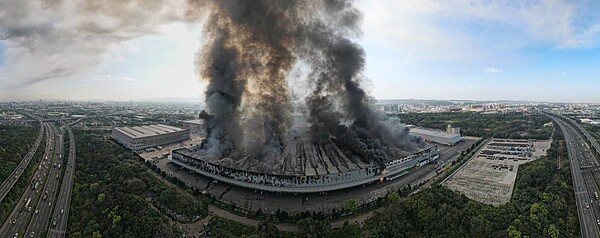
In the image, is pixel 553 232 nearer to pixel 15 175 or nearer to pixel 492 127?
pixel 15 175

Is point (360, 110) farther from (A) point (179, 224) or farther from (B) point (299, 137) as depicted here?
(A) point (179, 224)

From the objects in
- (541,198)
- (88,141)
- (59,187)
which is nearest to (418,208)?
(541,198)

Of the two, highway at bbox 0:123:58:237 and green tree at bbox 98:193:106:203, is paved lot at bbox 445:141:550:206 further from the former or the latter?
highway at bbox 0:123:58:237

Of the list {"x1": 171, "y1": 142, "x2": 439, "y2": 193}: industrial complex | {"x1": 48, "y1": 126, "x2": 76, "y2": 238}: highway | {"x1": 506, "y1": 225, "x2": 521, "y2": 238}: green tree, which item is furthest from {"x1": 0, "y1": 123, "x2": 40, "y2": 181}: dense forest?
{"x1": 506, "y1": 225, "x2": 521, "y2": 238}: green tree

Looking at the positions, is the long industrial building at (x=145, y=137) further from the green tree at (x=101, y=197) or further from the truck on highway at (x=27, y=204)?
the green tree at (x=101, y=197)

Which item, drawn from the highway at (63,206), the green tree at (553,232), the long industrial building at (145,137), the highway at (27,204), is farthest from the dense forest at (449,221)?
the long industrial building at (145,137)
